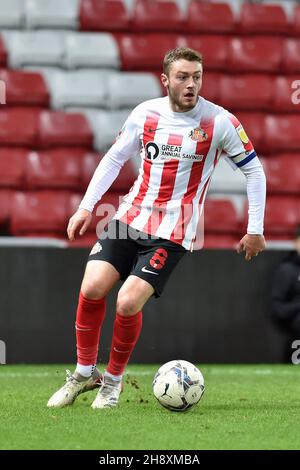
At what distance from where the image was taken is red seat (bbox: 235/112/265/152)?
1063cm

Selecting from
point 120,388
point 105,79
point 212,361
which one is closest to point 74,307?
point 212,361

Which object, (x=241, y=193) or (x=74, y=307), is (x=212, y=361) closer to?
(x=74, y=307)

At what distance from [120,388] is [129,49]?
249 inches

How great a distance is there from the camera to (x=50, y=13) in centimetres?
1126

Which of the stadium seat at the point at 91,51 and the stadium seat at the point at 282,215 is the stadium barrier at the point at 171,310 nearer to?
the stadium seat at the point at 282,215

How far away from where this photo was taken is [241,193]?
10398mm

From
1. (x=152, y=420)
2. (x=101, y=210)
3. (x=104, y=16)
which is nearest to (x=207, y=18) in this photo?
(x=104, y=16)

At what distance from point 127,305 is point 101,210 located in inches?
157

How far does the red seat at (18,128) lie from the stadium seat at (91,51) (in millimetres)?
1077

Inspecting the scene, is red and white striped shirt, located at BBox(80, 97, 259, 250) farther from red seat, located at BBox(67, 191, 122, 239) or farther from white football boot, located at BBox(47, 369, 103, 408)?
red seat, located at BBox(67, 191, 122, 239)

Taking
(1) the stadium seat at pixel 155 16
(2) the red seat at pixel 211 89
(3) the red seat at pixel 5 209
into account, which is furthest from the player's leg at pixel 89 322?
(1) the stadium seat at pixel 155 16

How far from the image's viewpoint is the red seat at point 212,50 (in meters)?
11.1

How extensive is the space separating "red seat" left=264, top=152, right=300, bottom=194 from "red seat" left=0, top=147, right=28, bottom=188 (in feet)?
7.63

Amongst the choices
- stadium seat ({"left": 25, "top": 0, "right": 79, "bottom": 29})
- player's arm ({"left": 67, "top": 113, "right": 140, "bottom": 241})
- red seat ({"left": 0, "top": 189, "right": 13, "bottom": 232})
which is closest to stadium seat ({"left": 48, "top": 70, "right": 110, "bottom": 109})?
stadium seat ({"left": 25, "top": 0, "right": 79, "bottom": 29})
